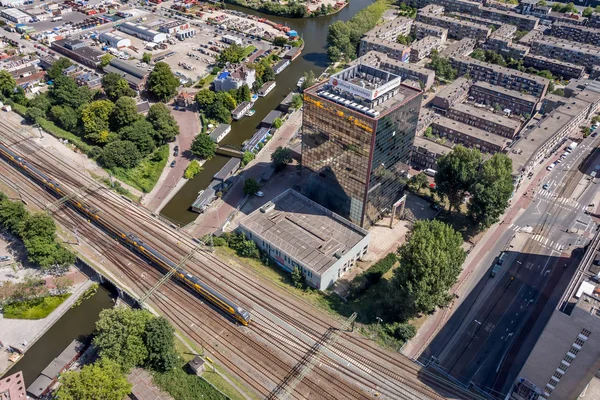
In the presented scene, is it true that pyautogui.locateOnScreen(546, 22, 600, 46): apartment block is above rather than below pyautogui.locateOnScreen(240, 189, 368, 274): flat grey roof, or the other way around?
above

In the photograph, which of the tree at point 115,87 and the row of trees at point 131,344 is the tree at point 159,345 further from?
the tree at point 115,87

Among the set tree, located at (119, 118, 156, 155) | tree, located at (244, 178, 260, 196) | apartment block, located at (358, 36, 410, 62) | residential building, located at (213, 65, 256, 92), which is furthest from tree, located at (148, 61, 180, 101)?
apartment block, located at (358, 36, 410, 62)

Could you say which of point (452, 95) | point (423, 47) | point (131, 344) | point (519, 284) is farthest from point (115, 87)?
point (519, 284)

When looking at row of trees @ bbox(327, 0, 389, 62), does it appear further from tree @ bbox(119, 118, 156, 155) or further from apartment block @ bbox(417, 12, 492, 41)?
tree @ bbox(119, 118, 156, 155)

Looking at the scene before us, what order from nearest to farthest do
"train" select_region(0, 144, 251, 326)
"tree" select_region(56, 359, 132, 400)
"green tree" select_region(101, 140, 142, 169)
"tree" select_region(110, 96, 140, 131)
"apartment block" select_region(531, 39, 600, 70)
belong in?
1. "tree" select_region(56, 359, 132, 400)
2. "train" select_region(0, 144, 251, 326)
3. "green tree" select_region(101, 140, 142, 169)
4. "tree" select_region(110, 96, 140, 131)
5. "apartment block" select_region(531, 39, 600, 70)

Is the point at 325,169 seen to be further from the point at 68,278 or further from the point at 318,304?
the point at 68,278

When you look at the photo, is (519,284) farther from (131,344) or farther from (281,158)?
(131,344)

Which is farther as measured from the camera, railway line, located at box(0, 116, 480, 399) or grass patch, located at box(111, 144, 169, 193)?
grass patch, located at box(111, 144, 169, 193)

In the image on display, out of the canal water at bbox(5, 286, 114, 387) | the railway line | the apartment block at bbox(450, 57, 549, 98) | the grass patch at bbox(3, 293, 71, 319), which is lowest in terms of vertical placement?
the canal water at bbox(5, 286, 114, 387)
